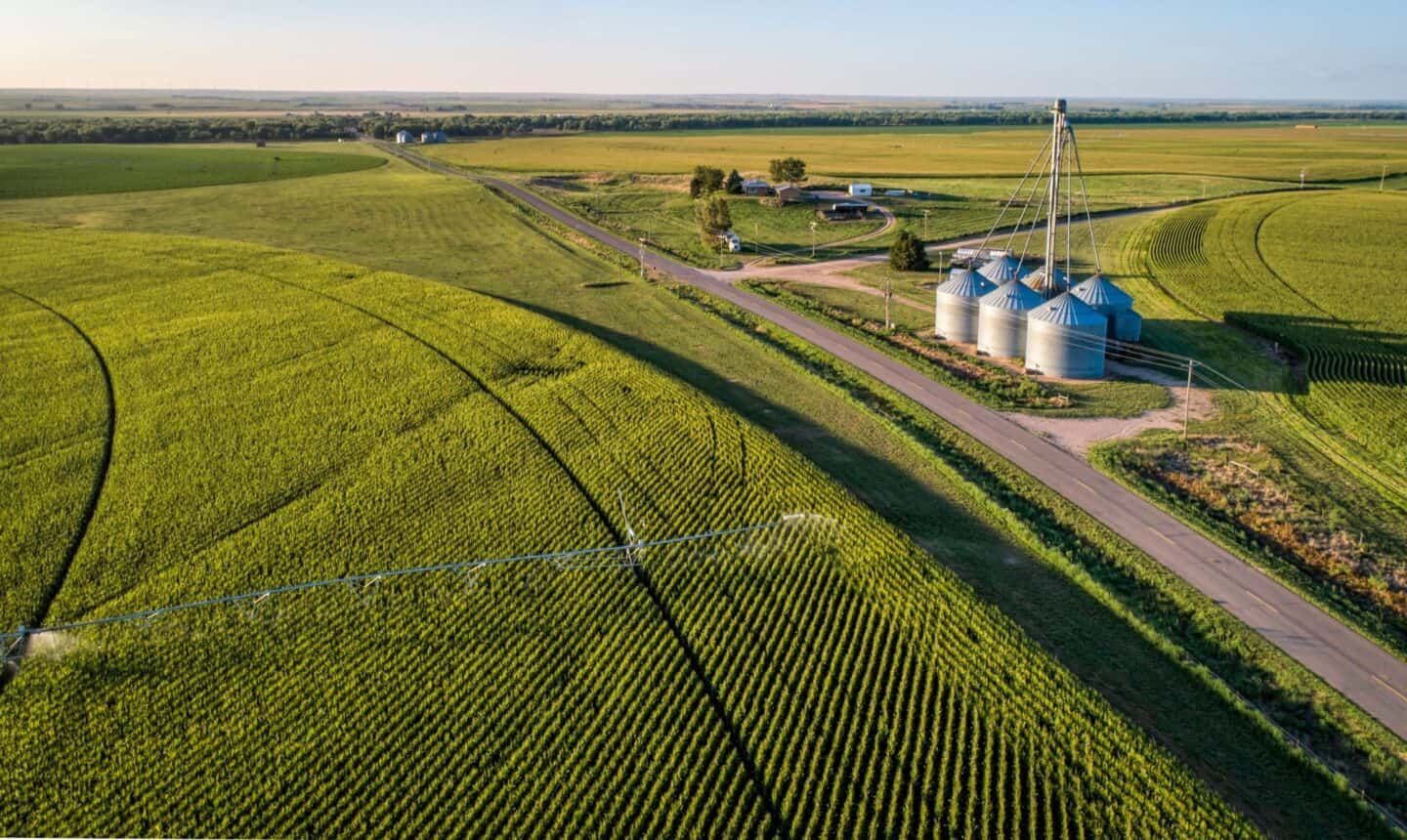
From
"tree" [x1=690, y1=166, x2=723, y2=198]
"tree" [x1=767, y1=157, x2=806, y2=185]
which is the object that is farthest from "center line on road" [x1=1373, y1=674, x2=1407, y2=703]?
"tree" [x1=767, y1=157, x2=806, y2=185]

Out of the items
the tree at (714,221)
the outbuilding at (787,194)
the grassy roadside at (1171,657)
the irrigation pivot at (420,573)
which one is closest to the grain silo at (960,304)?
the grassy roadside at (1171,657)

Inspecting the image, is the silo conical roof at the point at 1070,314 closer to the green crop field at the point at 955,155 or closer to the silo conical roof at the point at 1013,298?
the silo conical roof at the point at 1013,298

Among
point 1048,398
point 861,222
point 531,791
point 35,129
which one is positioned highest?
point 35,129

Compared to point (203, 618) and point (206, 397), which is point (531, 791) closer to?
point (203, 618)

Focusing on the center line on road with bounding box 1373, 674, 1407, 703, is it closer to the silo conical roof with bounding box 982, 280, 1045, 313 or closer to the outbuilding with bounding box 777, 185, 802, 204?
the silo conical roof with bounding box 982, 280, 1045, 313

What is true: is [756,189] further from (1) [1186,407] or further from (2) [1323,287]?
(1) [1186,407]

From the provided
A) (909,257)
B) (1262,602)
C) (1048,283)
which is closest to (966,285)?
(1048,283)

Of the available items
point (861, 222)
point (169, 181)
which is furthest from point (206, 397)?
point (169, 181)
